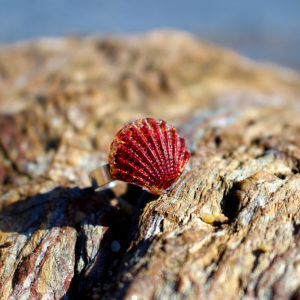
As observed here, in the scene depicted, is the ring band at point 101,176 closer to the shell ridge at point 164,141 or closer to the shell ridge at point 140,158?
the shell ridge at point 140,158

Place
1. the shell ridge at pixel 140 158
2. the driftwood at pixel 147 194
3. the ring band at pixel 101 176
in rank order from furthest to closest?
1. the ring band at pixel 101 176
2. the shell ridge at pixel 140 158
3. the driftwood at pixel 147 194

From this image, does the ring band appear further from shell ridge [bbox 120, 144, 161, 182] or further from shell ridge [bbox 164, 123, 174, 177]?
shell ridge [bbox 164, 123, 174, 177]

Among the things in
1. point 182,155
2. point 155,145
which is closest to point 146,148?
point 155,145

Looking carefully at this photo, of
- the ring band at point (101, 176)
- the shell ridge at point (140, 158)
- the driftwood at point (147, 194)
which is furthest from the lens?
the ring band at point (101, 176)

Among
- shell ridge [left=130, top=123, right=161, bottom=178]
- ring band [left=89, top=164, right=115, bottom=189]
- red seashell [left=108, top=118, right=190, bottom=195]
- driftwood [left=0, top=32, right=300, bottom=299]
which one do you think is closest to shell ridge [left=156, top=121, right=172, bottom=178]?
red seashell [left=108, top=118, right=190, bottom=195]

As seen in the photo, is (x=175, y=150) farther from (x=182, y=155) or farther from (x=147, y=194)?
(x=147, y=194)

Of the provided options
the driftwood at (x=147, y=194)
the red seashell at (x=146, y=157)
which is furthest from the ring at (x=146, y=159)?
the driftwood at (x=147, y=194)

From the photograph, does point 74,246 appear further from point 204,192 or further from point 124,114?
point 124,114
